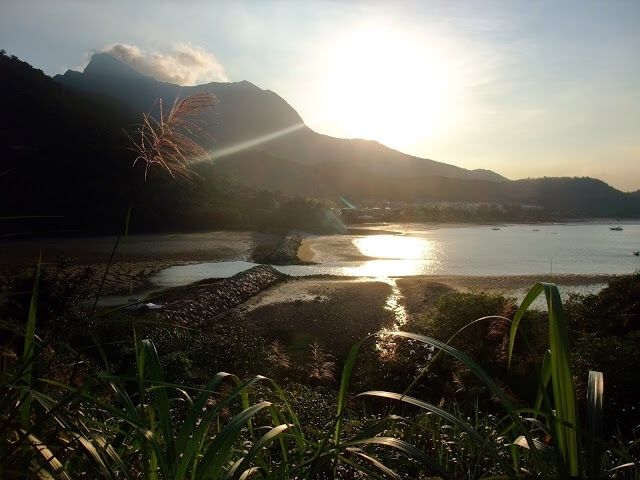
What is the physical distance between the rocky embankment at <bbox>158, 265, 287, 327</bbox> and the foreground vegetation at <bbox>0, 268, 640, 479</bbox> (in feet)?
11.9

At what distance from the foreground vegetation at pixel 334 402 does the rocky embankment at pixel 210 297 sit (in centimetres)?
361

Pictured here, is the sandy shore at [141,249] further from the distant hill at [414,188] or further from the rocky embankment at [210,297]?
the distant hill at [414,188]

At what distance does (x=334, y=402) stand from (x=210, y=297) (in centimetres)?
1199

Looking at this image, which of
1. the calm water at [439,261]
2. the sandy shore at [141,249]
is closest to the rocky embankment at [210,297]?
the calm water at [439,261]

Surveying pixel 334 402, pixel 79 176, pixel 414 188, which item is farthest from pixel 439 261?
pixel 414 188

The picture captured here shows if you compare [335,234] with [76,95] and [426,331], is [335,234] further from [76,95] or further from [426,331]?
[426,331]

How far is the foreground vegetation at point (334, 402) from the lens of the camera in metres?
1.62

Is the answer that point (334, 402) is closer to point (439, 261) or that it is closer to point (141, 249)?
point (439, 261)

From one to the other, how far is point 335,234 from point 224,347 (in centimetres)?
5981

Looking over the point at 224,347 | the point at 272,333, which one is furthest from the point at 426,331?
the point at 224,347

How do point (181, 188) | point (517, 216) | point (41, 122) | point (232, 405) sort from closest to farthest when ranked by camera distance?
1. point (232, 405)
2. point (41, 122)
3. point (181, 188)
4. point (517, 216)

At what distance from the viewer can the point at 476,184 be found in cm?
17612

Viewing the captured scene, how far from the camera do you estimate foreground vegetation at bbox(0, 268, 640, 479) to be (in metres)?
1.62

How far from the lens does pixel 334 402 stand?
8.10 metres
